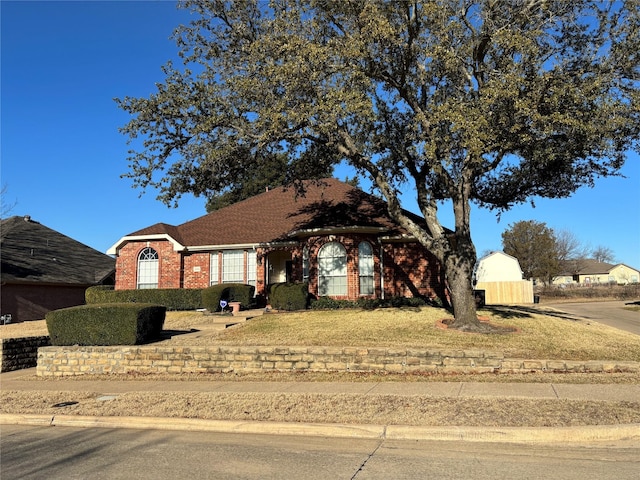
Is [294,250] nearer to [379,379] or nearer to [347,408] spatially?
[379,379]

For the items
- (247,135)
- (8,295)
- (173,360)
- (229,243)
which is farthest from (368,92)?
(8,295)

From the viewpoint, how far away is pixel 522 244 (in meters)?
56.3

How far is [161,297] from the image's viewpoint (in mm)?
20781

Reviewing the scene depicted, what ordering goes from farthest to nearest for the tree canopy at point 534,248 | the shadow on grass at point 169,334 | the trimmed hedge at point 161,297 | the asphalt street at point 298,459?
the tree canopy at point 534,248 → the trimmed hedge at point 161,297 → the shadow on grass at point 169,334 → the asphalt street at point 298,459

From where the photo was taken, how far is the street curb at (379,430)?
6.02 metres

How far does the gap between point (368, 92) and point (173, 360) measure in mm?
A: 9062

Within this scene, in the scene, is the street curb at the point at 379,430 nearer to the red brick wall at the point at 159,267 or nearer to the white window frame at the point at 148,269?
the red brick wall at the point at 159,267

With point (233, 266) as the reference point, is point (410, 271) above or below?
below

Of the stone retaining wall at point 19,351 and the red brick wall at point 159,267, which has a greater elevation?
the red brick wall at point 159,267

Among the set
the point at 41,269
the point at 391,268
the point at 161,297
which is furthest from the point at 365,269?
the point at 41,269

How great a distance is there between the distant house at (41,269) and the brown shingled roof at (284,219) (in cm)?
662

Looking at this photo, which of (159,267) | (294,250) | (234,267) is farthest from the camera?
(159,267)

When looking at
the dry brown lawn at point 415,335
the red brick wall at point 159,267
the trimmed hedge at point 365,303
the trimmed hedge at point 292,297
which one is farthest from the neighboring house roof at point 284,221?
the dry brown lawn at point 415,335

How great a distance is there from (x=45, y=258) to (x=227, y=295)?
1458 cm
